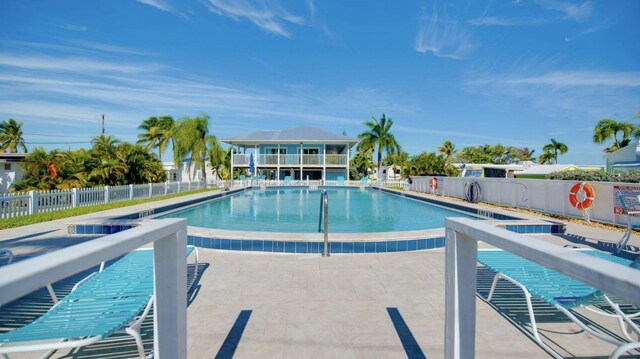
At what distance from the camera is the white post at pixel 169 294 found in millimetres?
1505

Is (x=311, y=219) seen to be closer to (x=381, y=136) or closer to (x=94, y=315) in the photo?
(x=94, y=315)

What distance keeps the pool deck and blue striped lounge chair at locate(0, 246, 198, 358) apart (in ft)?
1.29

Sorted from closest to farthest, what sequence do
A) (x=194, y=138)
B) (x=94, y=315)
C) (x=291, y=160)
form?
(x=94, y=315), (x=194, y=138), (x=291, y=160)

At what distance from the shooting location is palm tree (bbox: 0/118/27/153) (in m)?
41.0

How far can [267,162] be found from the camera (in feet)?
104

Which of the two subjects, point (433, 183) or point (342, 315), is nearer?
point (342, 315)

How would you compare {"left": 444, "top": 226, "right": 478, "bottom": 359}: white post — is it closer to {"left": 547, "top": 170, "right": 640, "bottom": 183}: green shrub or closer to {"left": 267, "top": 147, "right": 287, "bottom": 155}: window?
{"left": 547, "top": 170, "right": 640, "bottom": 183}: green shrub

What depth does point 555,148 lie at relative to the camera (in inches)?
2165

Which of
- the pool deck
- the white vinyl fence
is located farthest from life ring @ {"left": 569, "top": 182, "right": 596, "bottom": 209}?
the pool deck

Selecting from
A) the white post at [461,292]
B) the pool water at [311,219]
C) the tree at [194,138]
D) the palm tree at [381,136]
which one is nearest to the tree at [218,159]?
the tree at [194,138]

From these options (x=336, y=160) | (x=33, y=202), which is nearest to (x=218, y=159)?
(x=336, y=160)

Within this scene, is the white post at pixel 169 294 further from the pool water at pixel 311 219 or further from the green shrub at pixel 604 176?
the green shrub at pixel 604 176

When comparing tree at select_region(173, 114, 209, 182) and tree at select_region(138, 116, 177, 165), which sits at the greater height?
tree at select_region(138, 116, 177, 165)

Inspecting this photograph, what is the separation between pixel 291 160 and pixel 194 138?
8.97 meters
